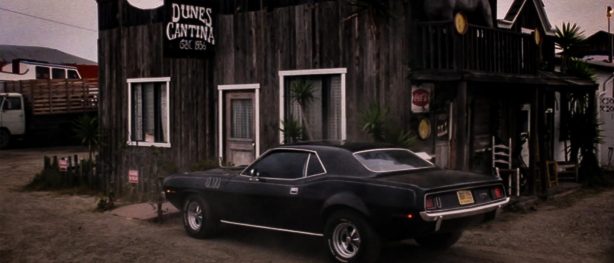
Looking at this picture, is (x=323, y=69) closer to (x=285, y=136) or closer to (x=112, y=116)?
(x=285, y=136)

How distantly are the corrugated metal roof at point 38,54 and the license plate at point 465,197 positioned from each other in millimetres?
38076

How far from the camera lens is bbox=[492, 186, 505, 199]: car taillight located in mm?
7895

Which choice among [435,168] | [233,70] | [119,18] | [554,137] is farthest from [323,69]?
[554,137]

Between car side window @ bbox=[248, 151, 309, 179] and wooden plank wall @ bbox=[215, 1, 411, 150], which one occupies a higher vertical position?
wooden plank wall @ bbox=[215, 1, 411, 150]

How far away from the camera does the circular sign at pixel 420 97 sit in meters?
11.4

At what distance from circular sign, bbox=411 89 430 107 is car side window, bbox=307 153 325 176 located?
12.1 ft

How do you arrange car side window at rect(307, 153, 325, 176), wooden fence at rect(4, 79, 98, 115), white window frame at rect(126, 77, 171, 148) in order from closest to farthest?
car side window at rect(307, 153, 325, 176) → white window frame at rect(126, 77, 171, 148) → wooden fence at rect(4, 79, 98, 115)

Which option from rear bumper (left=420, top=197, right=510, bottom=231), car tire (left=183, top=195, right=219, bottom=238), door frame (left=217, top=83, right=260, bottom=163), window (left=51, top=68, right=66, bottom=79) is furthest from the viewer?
window (left=51, top=68, right=66, bottom=79)

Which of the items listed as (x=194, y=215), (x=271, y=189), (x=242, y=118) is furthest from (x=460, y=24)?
(x=194, y=215)

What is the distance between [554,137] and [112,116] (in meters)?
11.4

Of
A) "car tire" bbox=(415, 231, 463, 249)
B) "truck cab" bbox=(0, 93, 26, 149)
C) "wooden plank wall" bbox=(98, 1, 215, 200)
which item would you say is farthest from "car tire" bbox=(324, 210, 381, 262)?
"truck cab" bbox=(0, 93, 26, 149)

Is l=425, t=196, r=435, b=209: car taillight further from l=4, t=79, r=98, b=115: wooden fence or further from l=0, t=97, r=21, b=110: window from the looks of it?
l=4, t=79, r=98, b=115: wooden fence

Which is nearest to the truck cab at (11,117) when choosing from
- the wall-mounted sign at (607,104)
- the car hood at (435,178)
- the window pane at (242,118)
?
the window pane at (242,118)

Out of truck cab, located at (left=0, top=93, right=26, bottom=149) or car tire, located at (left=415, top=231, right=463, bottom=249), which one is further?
truck cab, located at (left=0, top=93, right=26, bottom=149)
